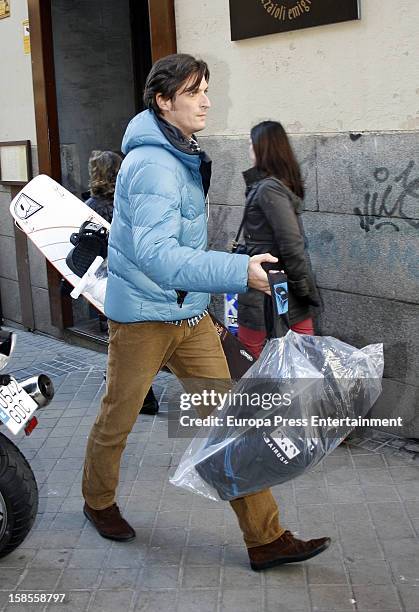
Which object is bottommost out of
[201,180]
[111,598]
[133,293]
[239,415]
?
[111,598]

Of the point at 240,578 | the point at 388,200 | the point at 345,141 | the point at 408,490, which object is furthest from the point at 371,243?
the point at 240,578

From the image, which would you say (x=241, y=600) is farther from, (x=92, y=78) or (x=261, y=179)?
(x=92, y=78)

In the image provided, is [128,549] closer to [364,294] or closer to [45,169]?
[364,294]

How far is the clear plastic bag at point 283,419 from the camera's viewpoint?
11.2 ft

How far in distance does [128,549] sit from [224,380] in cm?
84

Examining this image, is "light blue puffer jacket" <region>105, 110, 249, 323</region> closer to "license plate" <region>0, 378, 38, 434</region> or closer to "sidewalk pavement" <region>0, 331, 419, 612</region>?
"license plate" <region>0, 378, 38, 434</region>

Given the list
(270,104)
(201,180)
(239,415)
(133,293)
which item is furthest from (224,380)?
(270,104)

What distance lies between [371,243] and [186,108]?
6.25ft

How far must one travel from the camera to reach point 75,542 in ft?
13.1

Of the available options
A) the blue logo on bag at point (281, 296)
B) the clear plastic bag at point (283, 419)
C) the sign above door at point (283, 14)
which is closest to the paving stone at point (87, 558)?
the clear plastic bag at point (283, 419)

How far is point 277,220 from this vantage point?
4.66 meters

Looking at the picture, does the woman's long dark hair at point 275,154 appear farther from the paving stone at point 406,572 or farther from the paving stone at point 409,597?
the paving stone at point 409,597

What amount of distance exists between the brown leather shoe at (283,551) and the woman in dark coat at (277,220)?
145cm

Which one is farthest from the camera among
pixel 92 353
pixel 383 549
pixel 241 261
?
pixel 92 353
